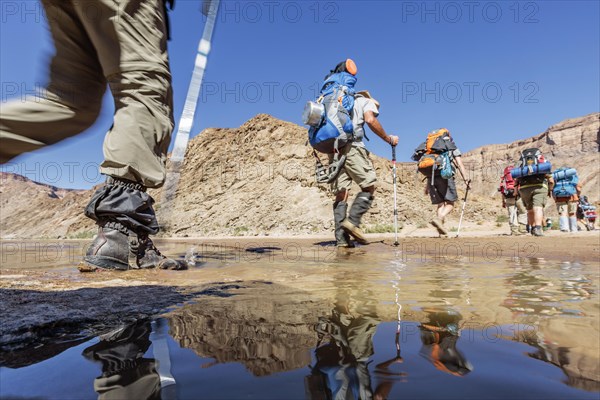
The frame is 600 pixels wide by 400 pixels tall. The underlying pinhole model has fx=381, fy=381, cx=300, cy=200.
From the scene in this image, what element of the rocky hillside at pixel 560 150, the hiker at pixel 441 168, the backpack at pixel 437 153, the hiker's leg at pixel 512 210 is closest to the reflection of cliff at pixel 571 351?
the hiker at pixel 441 168

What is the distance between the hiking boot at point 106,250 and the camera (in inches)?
80.1

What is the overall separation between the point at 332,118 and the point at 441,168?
8.38ft

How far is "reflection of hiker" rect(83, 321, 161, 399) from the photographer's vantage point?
0.55 m

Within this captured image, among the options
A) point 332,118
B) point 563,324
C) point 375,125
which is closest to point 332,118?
point 332,118

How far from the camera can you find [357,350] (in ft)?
2.37

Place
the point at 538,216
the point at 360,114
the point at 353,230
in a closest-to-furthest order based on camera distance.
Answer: the point at 353,230, the point at 360,114, the point at 538,216

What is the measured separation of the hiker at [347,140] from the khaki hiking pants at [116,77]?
250 centimetres

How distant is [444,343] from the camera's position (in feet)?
2.55

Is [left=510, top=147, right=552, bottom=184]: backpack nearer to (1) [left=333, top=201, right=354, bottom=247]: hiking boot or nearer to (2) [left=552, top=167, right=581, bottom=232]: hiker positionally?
(2) [left=552, top=167, right=581, bottom=232]: hiker

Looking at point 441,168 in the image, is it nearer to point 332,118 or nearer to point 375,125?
point 375,125

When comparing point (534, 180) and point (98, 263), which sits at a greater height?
point (534, 180)

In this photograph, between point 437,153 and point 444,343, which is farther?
point 437,153

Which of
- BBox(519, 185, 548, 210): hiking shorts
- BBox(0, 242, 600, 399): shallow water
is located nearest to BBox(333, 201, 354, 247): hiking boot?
BBox(0, 242, 600, 399): shallow water

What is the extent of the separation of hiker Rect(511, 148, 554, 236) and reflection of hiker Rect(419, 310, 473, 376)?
6504 millimetres
